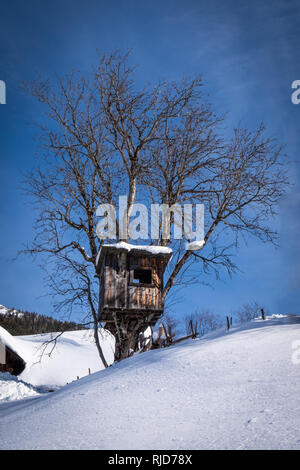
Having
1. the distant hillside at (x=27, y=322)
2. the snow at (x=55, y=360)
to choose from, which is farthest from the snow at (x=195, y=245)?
the distant hillside at (x=27, y=322)

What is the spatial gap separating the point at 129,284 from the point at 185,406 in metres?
8.84

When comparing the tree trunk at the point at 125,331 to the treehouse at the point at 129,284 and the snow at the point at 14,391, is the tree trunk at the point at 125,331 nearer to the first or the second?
the treehouse at the point at 129,284

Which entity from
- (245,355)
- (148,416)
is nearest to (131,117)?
(245,355)

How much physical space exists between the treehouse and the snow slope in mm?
5870

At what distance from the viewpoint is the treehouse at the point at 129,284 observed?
13562 millimetres

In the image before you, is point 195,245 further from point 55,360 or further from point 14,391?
point 55,360

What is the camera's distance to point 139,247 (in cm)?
1364

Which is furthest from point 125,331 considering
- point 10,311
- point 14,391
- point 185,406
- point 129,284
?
point 10,311

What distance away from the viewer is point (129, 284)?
1390 centimetres

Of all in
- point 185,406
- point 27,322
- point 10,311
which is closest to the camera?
point 185,406

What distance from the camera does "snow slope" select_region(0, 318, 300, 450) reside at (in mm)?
4242

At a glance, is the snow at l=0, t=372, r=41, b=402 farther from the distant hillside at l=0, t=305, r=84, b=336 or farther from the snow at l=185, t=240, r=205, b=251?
the distant hillside at l=0, t=305, r=84, b=336

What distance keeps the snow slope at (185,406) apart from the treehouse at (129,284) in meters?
5.87

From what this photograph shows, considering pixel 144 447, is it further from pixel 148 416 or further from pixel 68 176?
pixel 68 176
